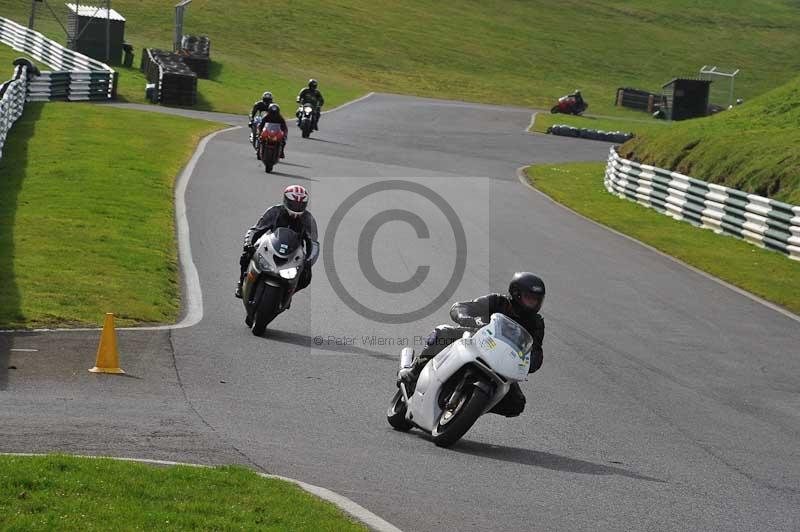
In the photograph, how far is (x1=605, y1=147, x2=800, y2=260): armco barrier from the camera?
2447 centimetres

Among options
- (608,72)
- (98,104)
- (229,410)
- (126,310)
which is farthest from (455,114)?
(229,410)

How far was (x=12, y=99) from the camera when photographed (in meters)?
32.5

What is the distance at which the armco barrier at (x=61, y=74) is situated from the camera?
141ft

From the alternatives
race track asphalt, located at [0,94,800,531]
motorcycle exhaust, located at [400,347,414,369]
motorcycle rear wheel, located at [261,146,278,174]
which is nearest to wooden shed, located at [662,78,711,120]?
motorcycle rear wheel, located at [261,146,278,174]

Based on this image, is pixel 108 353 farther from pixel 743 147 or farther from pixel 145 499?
pixel 743 147

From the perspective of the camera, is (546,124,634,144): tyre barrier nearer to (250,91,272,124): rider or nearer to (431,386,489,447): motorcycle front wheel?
(250,91,272,124): rider

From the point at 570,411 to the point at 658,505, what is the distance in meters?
3.26

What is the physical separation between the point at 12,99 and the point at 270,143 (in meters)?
7.34

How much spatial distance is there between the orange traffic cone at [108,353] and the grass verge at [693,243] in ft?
36.4

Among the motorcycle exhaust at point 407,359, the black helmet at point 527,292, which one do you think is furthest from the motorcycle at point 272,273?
the black helmet at point 527,292

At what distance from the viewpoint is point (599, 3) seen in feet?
393

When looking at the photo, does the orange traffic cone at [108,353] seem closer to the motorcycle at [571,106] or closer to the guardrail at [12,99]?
the guardrail at [12,99]

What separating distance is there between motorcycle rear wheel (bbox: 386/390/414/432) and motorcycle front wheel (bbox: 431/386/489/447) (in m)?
0.56

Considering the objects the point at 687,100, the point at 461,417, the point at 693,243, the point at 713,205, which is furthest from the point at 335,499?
the point at 687,100
